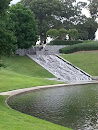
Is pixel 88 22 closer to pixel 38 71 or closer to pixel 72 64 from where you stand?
pixel 72 64

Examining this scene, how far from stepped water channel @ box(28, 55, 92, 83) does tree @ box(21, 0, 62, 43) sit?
863 inches

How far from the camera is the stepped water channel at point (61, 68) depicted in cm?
4250

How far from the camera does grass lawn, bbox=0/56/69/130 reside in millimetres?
12227

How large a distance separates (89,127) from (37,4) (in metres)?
63.3

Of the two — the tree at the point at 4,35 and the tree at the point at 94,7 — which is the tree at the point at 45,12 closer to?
the tree at the point at 94,7

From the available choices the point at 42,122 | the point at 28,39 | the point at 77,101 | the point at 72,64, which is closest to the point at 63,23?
the point at 28,39

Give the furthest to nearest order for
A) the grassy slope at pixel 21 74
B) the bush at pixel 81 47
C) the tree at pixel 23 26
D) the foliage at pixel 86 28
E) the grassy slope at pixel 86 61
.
Answer: the foliage at pixel 86 28
the bush at pixel 81 47
the tree at pixel 23 26
the grassy slope at pixel 86 61
the grassy slope at pixel 21 74

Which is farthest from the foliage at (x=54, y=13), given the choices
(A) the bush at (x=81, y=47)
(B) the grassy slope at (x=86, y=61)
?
(B) the grassy slope at (x=86, y=61)

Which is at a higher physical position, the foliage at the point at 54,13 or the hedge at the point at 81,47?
the foliage at the point at 54,13

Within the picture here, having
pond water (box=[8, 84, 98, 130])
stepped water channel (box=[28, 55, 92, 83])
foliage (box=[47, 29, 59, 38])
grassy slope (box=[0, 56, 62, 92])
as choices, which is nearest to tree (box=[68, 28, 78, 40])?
foliage (box=[47, 29, 59, 38])

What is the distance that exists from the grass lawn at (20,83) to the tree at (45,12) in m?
22.2

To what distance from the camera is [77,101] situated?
21141 mm

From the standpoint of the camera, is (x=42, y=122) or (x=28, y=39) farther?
(x=28, y=39)

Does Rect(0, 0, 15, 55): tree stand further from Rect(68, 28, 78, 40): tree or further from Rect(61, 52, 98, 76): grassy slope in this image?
Rect(68, 28, 78, 40): tree
